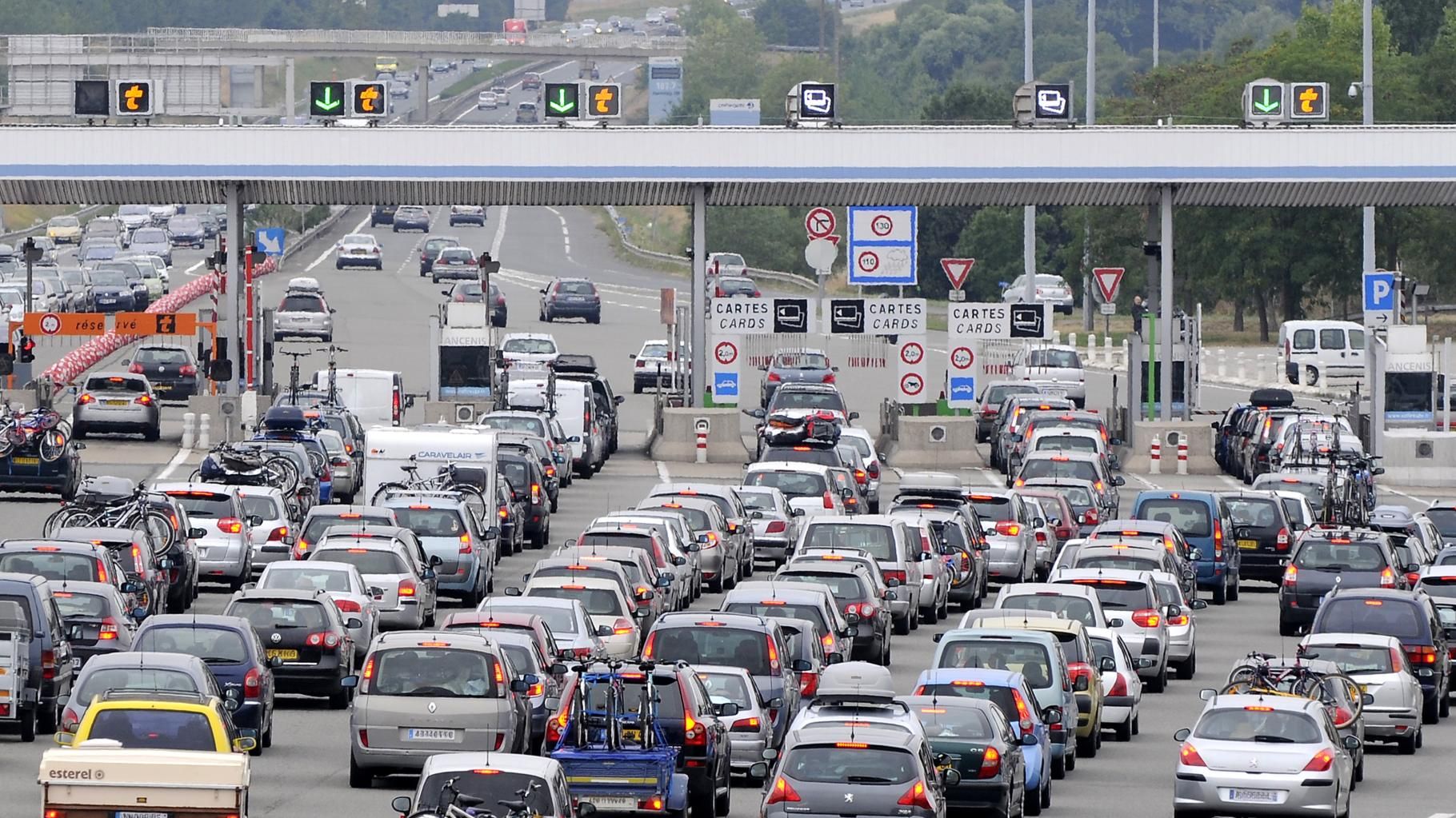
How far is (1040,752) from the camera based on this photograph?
80.5 ft

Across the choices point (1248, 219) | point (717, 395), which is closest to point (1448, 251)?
point (1248, 219)

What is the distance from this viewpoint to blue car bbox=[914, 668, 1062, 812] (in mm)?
24344

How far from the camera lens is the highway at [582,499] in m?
25.3

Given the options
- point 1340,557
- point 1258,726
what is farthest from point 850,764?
point 1340,557

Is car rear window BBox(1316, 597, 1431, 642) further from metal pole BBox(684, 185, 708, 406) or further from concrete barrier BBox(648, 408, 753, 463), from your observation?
metal pole BBox(684, 185, 708, 406)

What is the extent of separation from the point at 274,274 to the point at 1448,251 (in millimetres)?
38880

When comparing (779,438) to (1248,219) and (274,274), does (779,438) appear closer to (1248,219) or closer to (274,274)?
(1248,219)

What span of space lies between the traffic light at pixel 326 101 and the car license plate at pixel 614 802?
4066cm

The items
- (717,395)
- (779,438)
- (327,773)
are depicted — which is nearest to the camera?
(327,773)

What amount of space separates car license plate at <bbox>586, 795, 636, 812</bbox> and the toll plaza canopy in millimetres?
39611

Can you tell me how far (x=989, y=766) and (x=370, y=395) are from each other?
1395 inches

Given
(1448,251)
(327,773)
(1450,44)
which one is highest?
(1450,44)

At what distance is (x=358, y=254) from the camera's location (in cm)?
10912

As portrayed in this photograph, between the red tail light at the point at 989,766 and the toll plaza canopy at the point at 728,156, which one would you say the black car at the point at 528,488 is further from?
the red tail light at the point at 989,766
